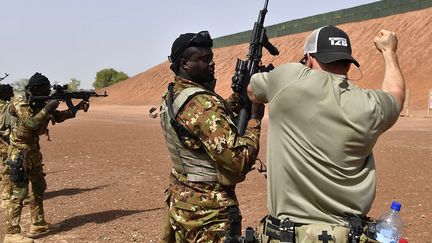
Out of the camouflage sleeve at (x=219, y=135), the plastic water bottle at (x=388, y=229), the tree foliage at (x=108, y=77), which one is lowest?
the tree foliage at (x=108, y=77)

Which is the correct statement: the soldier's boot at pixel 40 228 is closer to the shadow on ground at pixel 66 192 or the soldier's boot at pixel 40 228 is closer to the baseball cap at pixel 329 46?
the shadow on ground at pixel 66 192

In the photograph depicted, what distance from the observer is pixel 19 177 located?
5.93 m

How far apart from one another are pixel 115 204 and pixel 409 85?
2972 centimetres

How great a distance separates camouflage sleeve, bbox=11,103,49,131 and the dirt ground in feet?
4.67

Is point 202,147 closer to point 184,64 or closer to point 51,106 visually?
point 184,64

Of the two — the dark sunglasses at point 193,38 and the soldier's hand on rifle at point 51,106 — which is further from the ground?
the dark sunglasses at point 193,38

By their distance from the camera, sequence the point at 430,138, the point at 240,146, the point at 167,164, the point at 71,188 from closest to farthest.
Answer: the point at 240,146
the point at 71,188
the point at 167,164
the point at 430,138

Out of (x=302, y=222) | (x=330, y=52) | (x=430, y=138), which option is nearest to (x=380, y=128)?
(x=330, y=52)

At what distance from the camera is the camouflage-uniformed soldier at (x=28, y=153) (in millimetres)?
5715

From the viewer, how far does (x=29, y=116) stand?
5.72 meters

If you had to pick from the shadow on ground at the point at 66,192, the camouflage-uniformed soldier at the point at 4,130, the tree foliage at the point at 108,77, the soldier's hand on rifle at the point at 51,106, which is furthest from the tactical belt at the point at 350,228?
the tree foliage at the point at 108,77

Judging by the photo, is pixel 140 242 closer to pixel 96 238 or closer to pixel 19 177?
pixel 96 238

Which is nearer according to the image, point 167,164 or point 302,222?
point 302,222

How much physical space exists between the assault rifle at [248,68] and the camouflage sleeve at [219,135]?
0.15 meters
